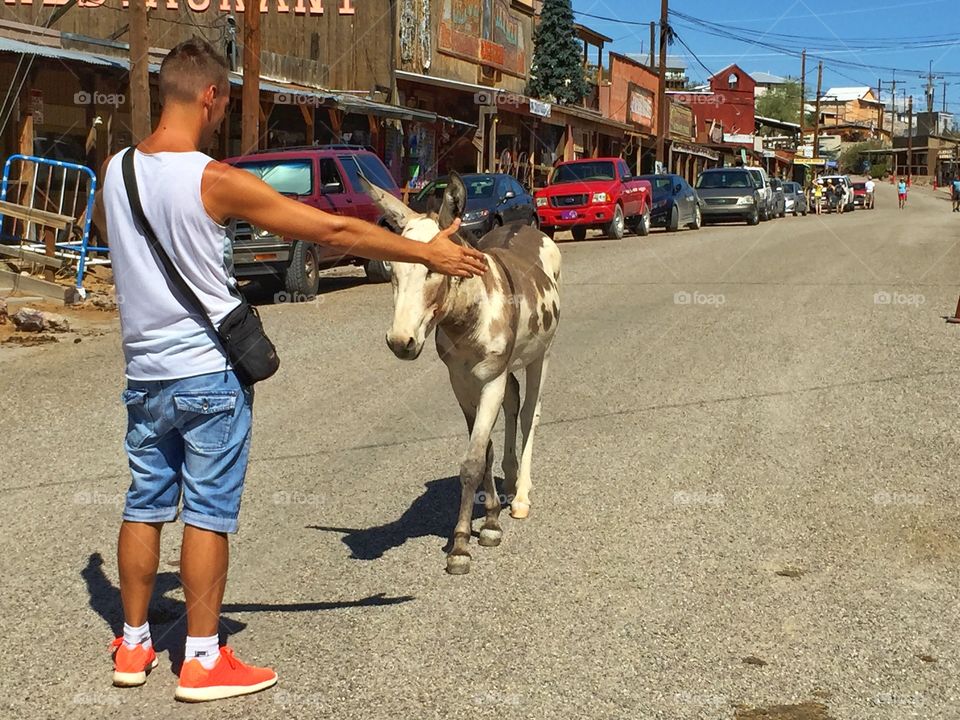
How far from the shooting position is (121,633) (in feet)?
15.4

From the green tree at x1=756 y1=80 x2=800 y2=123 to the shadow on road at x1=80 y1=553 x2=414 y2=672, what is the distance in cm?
13324

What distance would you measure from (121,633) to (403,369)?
6.55 meters

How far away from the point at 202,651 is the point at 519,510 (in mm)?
2676

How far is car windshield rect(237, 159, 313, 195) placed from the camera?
56.5 ft

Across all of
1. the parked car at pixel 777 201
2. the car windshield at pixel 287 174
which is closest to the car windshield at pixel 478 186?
the car windshield at pixel 287 174

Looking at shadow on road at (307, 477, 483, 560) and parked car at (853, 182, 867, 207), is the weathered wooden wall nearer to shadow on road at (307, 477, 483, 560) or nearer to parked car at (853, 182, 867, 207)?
shadow on road at (307, 477, 483, 560)

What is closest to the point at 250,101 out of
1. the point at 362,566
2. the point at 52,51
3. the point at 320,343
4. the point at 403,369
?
the point at 52,51

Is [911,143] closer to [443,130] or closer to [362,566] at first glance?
[443,130]

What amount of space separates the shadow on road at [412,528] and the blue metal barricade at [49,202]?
6.12 metres

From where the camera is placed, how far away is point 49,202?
21297 millimetres

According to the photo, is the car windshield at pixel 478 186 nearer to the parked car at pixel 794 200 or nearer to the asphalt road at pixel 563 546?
the asphalt road at pixel 563 546

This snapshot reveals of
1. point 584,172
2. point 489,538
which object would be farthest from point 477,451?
point 584,172

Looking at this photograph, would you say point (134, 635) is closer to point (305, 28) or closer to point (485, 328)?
point (485, 328)

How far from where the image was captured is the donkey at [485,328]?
4801mm
